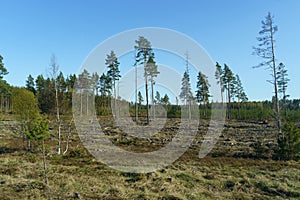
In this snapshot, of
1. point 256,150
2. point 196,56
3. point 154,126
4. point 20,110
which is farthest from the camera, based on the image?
point 154,126

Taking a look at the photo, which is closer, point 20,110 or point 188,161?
point 188,161

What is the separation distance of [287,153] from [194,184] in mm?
8611

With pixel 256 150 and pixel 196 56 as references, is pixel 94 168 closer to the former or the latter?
pixel 196 56

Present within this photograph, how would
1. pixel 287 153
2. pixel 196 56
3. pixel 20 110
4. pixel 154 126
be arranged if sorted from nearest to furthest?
pixel 196 56
pixel 287 153
pixel 20 110
pixel 154 126

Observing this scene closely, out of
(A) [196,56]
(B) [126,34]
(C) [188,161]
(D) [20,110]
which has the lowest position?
(C) [188,161]

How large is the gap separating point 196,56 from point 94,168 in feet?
27.5

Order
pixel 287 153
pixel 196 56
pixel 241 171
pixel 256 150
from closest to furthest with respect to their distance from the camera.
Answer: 1. pixel 196 56
2. pixel 241 171
3. pixel 287 153
4. pixel 256 150

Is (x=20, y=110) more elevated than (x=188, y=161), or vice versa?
(x=20, y=110)

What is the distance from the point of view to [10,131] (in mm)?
31094

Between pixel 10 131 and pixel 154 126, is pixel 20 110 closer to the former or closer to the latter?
pixel 10 131

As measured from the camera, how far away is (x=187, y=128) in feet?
119

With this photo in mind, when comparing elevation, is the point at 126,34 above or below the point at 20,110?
above

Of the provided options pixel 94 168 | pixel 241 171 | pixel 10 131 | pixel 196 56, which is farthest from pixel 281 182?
pixel 10 131

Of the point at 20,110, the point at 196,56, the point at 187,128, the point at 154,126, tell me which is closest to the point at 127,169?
the point at 196,56
